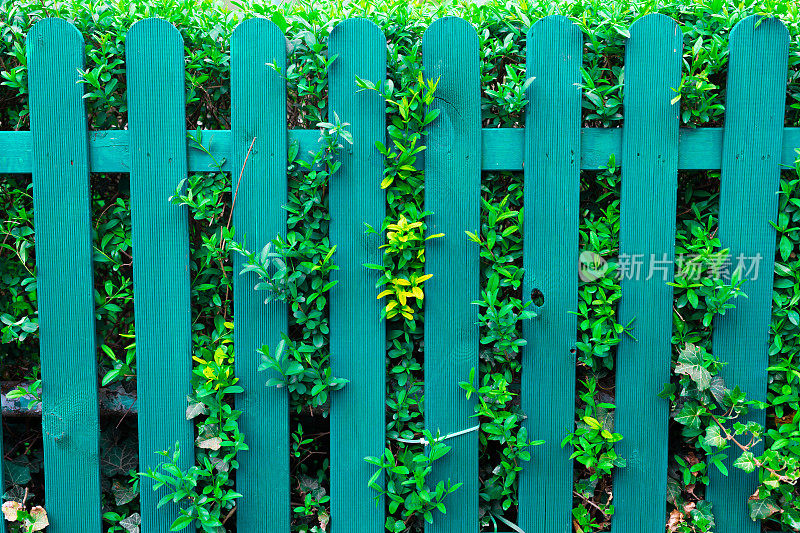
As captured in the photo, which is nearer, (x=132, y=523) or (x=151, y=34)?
(x=151, y=34)

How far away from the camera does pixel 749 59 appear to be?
1833mm

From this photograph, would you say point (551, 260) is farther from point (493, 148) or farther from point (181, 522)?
point (181, 522)

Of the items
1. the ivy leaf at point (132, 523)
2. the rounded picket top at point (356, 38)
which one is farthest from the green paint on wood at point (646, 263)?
the ivy leaf at point (132, 523)

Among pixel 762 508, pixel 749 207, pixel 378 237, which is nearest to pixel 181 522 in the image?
pixel 378 237

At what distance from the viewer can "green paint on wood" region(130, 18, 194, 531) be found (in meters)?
1.81

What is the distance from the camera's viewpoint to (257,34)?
5.92 feet

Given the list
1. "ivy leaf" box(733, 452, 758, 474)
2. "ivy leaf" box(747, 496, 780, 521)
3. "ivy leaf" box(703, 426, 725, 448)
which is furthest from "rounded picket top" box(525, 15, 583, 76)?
"ivy leaf" box(747, 496, 780, 521)

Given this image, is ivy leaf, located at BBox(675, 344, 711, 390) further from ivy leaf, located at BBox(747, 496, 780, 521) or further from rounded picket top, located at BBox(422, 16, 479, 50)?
rounded picket top, located at BBox(422, 16, 479, 50)

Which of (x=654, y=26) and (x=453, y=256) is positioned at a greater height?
(x=654, y=26)

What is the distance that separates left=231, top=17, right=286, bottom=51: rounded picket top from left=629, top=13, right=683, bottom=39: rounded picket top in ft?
4.00

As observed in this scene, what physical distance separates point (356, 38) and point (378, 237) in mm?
685

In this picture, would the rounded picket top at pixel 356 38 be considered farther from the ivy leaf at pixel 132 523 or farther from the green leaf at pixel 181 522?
the ivy leaf at pixel 132 523

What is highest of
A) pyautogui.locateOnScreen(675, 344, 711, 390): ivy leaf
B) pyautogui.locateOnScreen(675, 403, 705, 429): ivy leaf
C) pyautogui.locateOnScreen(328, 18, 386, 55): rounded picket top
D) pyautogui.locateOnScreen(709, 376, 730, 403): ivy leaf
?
pyautogui.locateOnScreen(328, 18, 386, 55): rounded picket top

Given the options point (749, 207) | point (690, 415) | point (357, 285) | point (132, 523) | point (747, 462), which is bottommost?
point (132, 523)
